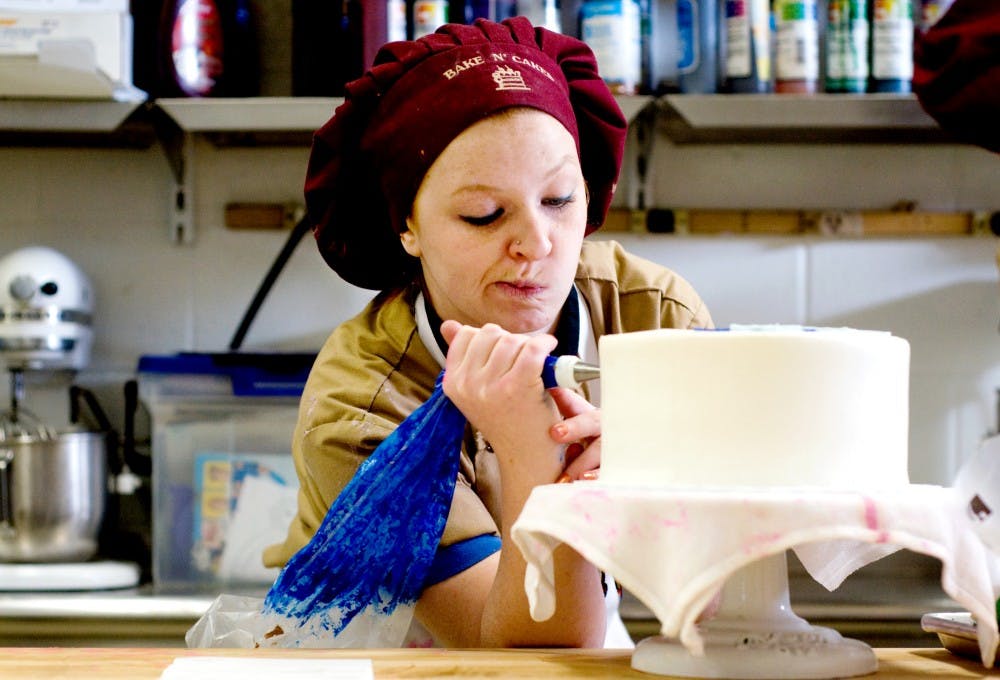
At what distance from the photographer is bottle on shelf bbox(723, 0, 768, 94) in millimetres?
2230

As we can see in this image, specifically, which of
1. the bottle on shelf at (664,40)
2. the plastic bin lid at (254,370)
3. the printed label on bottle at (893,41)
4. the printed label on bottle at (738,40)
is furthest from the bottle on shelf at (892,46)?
the plastic bin lid at (254,370)

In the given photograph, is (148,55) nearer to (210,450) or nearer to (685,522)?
(210,450)

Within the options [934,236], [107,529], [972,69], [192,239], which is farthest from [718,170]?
[107,529]

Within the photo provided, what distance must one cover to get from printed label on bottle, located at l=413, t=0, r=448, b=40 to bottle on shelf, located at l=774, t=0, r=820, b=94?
623 millimetres

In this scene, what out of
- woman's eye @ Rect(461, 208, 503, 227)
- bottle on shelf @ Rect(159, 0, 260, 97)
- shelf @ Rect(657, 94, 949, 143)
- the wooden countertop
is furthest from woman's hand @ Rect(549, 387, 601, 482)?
bottle on shelf @ Rect(159, 0, 260, 97)

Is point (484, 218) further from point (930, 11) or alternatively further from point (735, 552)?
point (930, 11)

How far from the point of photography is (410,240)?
1327mm

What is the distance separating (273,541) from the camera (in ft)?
6.90

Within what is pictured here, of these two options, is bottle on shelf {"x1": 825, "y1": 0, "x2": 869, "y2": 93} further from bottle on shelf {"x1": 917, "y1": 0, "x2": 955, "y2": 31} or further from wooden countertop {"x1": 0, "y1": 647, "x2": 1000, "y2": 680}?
wooden countertop {"x1": 0, "y1": 647, "x2": 1000, "y2": 680}

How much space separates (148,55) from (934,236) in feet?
5.27

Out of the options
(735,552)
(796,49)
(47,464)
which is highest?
(796,49)

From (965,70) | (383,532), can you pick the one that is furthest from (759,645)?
(965,70)

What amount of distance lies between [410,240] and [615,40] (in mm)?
1034

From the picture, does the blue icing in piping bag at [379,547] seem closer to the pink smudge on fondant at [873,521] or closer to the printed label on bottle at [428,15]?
→ the pink smudge on fondant at [873,521]
